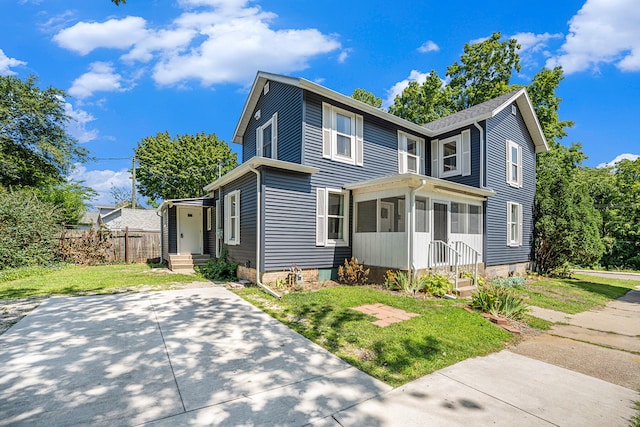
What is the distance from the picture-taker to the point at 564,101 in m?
18.6

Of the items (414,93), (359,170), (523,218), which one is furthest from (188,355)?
(414,93)

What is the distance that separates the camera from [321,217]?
30.3 ft

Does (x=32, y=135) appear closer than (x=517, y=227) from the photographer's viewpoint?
No

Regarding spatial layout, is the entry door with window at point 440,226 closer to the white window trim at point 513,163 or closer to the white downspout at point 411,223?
the white downspout at point 411,223

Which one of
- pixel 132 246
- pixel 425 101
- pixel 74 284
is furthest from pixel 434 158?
pixel 132 246

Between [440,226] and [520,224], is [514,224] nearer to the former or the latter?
[520,224]

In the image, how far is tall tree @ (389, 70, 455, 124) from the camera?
21922 mm

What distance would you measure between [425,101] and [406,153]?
12531 millimetres

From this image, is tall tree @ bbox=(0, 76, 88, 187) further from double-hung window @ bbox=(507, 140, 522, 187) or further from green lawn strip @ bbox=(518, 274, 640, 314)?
green lawn strip @ bbox=(518, 274, 640, 314)

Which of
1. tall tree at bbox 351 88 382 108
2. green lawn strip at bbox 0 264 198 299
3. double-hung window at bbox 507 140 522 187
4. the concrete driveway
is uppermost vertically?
tall tree at bbox 351 88 382 108

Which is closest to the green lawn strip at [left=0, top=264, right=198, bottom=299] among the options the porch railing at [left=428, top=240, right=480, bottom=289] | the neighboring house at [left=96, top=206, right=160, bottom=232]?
the porch railing at [left=428, top=240, right=480, bottom=289]

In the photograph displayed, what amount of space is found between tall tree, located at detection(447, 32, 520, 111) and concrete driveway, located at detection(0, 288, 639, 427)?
2153 centimetres

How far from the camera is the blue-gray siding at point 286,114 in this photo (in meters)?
9.27

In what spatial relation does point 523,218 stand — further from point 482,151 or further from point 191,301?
point 191,301
